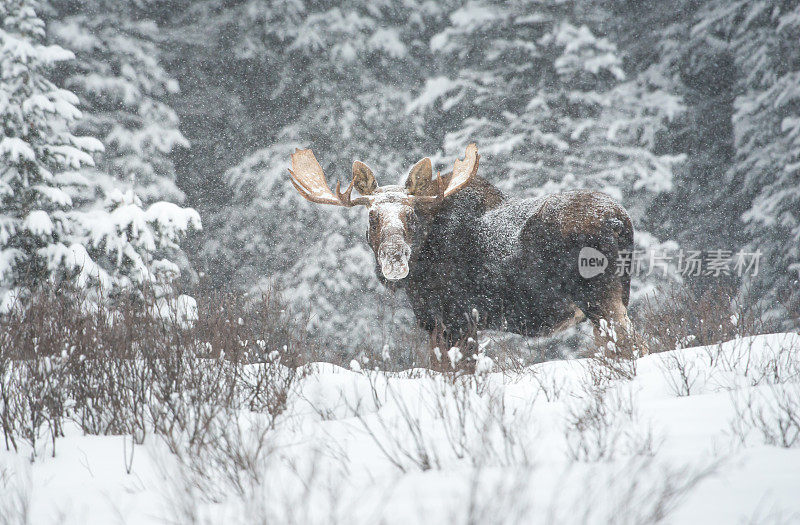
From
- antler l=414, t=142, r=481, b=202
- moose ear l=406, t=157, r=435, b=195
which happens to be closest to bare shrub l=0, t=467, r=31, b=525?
antler l=414, t=142, r=481, b=202

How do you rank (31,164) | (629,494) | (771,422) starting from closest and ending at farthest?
1. (629,494)
2. (771,422)
3. (31,164)

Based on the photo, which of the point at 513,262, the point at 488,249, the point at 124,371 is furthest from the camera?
the point at 488,249

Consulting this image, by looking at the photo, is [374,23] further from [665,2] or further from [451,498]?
[451,498]

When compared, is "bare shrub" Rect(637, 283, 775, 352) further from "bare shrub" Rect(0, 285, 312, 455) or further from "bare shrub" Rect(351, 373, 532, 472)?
"bare shrub" Rect(0, 285, 312, 455)

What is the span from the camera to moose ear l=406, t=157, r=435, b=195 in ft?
17.5

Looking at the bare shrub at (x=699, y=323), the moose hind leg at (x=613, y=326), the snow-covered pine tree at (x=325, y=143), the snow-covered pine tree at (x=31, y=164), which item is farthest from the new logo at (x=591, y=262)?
the snow-covered pine tree at (x=325, y=143)

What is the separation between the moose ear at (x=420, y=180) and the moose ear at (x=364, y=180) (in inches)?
13.3

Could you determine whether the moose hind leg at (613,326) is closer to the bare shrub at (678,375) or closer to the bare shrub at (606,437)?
the bare shrub at (678,375)

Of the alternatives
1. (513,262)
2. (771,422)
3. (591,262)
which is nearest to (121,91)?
(513,262)

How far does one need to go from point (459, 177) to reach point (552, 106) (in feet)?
26.8

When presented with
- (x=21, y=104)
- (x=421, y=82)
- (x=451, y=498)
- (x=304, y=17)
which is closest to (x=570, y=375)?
(x=451, y=498)

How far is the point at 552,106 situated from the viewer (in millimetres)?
12758

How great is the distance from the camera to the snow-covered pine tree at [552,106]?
467 inches

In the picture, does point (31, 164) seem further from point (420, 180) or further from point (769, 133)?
point (769, 133)
